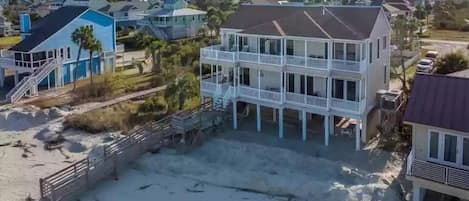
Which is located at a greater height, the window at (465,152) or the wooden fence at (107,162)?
the window at (465,152)

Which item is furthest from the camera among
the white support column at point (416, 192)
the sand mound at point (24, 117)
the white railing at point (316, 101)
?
the sand mound at point (24, 117)

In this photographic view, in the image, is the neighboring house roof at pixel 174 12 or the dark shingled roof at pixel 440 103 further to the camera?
the neighboring house roof at pixel 174 12

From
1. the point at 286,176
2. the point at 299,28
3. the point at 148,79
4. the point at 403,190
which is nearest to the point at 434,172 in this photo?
the point at 403,190

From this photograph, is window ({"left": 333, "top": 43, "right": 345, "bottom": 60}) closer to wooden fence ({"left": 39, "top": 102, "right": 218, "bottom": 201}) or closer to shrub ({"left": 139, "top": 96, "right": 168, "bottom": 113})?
wooden fence ({"left": 39, "top": 102, "right": 218, "bottom": 201})

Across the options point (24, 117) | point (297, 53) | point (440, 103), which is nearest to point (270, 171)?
point (297, 53)

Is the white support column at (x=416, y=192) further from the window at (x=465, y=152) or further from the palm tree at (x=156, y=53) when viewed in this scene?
the palm tree at (x=156, y=53)

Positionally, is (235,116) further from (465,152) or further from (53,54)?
(53,54)

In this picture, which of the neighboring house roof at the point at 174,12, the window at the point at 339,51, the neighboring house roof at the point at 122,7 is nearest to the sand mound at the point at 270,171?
the window at the point at 339,51
